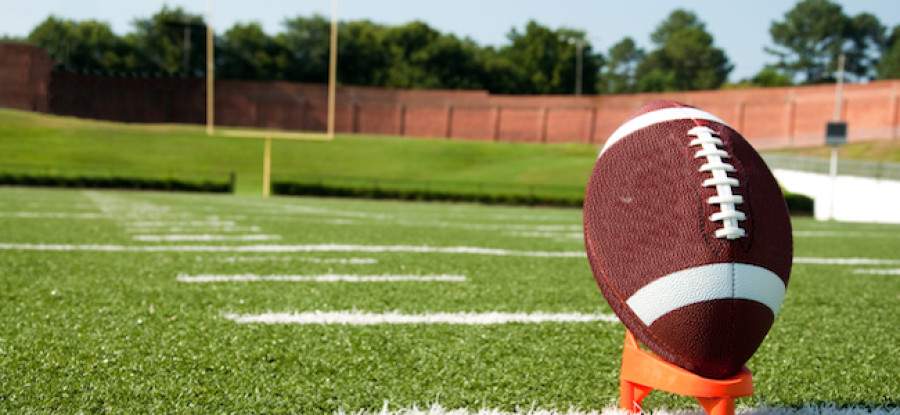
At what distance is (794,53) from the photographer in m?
68.6

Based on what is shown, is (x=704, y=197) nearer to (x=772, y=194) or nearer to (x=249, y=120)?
(x=772, y=194)

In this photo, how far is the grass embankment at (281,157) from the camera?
34.4 meters

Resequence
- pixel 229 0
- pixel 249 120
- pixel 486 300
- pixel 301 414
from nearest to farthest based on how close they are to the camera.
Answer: pixel 301 414 → pixel 486 300 → pixel 229 0 → pixel 249 120

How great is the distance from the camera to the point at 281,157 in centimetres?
3950

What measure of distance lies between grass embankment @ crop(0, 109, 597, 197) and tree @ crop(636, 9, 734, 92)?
94.3ft

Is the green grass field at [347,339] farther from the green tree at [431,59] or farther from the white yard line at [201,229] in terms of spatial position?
the green tree at [431,59]

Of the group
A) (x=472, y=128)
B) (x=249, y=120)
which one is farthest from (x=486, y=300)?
(x=472, y=128)

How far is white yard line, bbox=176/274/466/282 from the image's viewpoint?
3.28 m

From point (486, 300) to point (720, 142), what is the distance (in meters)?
1.76

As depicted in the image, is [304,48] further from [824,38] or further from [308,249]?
[824,38]

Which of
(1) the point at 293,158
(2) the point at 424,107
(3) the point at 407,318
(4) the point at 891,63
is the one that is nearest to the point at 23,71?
(3) the point at 407,318

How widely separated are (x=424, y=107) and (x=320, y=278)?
49.7 m

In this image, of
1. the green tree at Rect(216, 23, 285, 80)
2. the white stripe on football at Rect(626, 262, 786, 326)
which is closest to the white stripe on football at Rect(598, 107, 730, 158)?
the white stripe on football at Rect(626, 262, 786, 326)

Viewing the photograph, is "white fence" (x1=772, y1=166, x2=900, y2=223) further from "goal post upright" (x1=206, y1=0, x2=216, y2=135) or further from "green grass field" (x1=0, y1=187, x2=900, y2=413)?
"goal post upright" (x1=206, y1=0, x2=216, y2=135)
